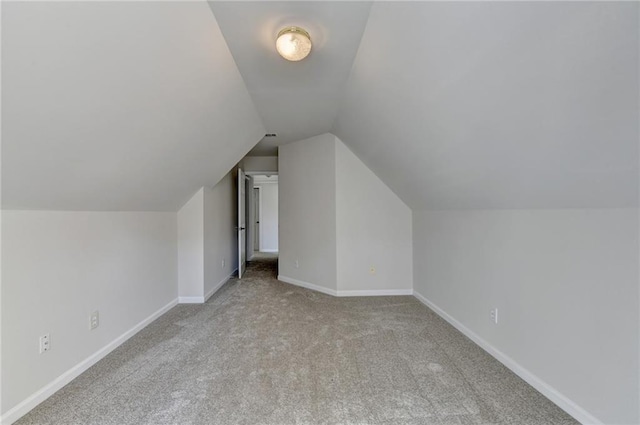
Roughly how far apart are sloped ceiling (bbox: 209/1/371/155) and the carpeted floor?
2.23m

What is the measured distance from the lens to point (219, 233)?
4.09m

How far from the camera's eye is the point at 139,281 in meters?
2.66

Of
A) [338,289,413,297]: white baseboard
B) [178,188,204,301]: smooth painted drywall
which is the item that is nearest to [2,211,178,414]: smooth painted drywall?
[178,188,204,301]: smooth painted drywall

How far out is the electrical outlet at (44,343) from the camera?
64.3 inches

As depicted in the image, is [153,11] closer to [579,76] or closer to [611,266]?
[579,76]

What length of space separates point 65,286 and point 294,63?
7.33ft

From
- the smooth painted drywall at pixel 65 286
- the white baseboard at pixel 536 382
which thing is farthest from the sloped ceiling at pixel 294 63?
the white baseboard at pixel 536 382

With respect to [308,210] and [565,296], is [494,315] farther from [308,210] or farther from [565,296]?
[308,210]

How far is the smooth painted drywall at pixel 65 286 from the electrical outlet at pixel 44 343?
0.11ft

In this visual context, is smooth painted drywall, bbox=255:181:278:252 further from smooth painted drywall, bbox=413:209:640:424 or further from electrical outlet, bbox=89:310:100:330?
smooth painted drywall, bbox=413:209:640:424

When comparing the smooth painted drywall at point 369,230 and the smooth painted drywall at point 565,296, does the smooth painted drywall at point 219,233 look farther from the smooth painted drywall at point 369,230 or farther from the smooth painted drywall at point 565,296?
the smooth painted drywall at point 565,296

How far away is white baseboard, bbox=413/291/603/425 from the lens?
142cm

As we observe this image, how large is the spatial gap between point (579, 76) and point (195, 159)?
2.72 metres

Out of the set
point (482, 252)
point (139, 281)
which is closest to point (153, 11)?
point (139, 281)
